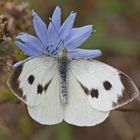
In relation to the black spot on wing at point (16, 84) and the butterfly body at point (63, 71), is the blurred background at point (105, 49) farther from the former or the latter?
the black spot on wing at point (16, 84)

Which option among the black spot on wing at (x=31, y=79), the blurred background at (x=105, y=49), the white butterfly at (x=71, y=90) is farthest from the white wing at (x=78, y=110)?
the blurred background at (x=105, y=49)

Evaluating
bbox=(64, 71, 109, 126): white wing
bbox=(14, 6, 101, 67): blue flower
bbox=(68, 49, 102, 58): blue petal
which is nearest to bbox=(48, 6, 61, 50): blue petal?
bbox=(14, 6, 101, 67): blue flower

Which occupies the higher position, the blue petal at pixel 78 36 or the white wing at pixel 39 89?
the blue petal at pixel 78 36

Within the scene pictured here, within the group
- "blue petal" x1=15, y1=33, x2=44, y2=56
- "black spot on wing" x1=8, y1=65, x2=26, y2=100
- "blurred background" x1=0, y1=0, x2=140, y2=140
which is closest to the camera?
"black spot on wing" x1=8, y1=65, x2=26, y2=100

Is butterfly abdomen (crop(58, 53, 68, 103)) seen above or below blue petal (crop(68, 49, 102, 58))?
below

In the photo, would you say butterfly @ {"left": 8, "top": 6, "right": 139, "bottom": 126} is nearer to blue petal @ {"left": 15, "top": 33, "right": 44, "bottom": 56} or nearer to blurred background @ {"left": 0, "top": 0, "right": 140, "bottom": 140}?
blue petal @ {"left": 15, "top": 33, "right": 44, "bottom": 56}

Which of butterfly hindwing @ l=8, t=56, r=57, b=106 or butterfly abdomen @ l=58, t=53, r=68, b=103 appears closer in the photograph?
butterfly hindwing @ l=8, t=56, r=57, b=106
